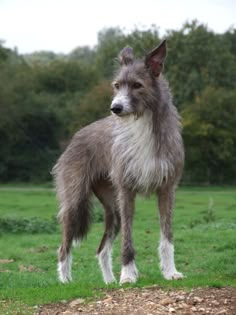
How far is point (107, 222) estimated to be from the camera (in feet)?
35.5

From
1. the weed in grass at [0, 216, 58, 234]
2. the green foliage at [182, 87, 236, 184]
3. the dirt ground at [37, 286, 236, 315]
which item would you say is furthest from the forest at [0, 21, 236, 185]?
the dirt ground at [37, 286, 236, 315]

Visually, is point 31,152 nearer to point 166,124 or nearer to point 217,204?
point 217,204

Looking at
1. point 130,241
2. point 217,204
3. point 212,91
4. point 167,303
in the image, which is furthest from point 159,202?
point 212,91

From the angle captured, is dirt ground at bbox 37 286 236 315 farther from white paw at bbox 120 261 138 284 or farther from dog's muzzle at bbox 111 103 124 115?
dog's muzzle at bbox 111 103 124 115

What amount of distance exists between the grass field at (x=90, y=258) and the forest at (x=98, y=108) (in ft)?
76.1

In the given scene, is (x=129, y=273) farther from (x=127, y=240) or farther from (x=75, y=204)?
(x=75, y=204)

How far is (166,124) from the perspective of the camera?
930 centimetres

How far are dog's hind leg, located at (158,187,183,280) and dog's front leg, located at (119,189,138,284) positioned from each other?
403 millimetres

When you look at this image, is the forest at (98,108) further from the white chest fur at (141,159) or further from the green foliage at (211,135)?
the white chest fur at (141,159)

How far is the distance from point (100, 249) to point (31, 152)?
142ft

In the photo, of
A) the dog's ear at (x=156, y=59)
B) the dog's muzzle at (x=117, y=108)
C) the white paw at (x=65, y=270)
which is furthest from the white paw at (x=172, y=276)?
the dog's ear at (x=156, y=59)

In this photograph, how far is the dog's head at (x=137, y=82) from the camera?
29.0 feet

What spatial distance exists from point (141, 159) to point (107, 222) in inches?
75.9

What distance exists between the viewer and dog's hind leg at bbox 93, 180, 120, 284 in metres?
10.7
